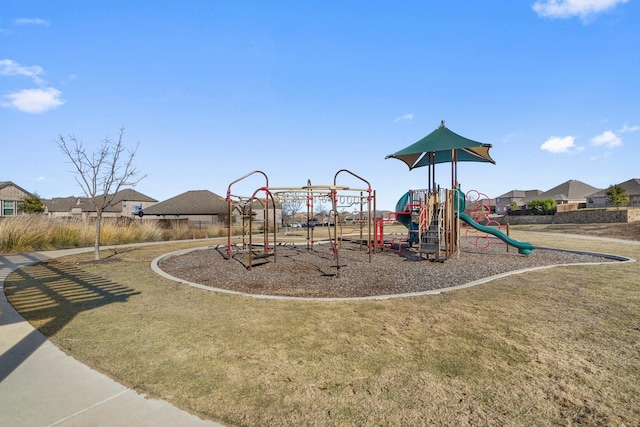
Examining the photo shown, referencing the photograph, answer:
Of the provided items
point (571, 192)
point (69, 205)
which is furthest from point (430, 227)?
point (69, 205)

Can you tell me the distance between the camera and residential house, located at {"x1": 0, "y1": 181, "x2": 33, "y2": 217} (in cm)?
4119

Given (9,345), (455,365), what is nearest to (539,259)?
(455,365)

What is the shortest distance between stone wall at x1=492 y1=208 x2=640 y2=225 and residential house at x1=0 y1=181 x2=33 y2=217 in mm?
53858

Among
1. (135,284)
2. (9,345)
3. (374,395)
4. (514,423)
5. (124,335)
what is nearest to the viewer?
(514,423)

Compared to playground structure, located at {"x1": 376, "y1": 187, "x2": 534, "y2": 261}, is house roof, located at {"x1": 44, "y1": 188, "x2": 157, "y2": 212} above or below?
above

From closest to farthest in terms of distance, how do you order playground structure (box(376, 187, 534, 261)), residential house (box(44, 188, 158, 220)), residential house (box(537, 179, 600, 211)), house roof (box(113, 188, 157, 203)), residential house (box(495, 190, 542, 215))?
1. playground structure (box(376, 187, 534, 261))
2. residential house (box(44, 188, 158, 220))
3. house roof (box(113, 188, 157, 203))
4. residential house (box(537, 179, 600, 211))
5. residential house (box(495, 190, 542, 215))

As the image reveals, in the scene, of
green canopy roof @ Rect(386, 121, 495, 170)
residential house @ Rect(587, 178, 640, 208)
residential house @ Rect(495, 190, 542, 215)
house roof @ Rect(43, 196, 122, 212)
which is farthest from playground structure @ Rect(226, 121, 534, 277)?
residential house @ Rect(495, 190, 542, 215)

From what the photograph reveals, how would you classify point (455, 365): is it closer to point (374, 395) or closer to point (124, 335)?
point (374, 395)

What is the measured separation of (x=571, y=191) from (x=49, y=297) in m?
83.7

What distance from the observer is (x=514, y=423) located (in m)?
2.52

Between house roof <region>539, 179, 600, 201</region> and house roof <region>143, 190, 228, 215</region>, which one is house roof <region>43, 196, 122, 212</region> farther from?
house roof <region>539, 179, 600, 201</region>

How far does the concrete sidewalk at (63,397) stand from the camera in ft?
8.41

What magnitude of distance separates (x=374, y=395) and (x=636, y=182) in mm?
70214

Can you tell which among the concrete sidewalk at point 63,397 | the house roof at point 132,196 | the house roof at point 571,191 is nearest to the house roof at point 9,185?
the house roof at point 132,196
